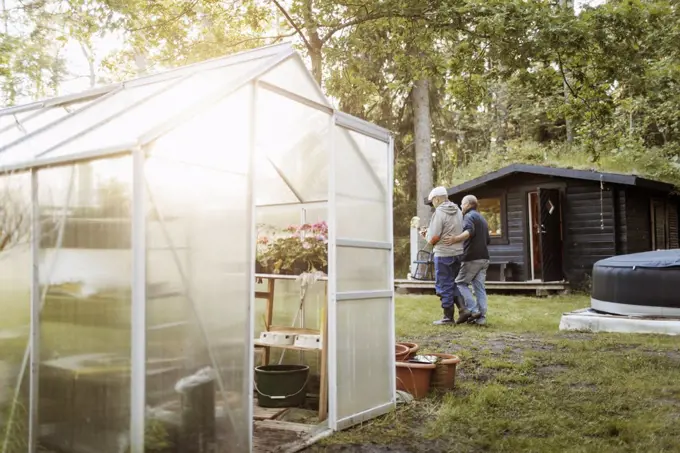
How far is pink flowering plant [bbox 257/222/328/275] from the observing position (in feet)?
16.6

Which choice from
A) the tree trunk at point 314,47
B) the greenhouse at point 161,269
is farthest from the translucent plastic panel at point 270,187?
the tree trunk at point 314,47

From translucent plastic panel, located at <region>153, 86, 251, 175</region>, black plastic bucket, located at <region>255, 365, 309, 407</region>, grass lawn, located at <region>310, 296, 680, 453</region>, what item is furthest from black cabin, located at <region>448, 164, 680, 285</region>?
translucent plastic panel, located at <region>153, 86, 251, 175</region>

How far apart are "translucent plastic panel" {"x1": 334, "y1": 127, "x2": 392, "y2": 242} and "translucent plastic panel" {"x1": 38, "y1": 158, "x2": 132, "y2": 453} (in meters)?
1.72

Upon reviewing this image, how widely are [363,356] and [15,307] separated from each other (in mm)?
2314

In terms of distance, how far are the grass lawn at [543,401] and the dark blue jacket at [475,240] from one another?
3.61 feet

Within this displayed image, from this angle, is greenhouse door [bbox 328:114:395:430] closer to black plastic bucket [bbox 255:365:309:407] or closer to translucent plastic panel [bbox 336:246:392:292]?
translucent plastic panel [bbox 336:246:392:292]

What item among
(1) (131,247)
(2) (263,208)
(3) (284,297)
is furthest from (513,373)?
(1) (131,247)

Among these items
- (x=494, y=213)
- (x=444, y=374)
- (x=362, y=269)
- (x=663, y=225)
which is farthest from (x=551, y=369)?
(x=663, y=225)

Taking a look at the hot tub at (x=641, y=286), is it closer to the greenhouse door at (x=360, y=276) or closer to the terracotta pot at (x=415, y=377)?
the terracotta pot at (x=415, y=377)

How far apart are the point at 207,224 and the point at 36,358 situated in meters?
1.15

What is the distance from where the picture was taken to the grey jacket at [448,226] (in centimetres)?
859

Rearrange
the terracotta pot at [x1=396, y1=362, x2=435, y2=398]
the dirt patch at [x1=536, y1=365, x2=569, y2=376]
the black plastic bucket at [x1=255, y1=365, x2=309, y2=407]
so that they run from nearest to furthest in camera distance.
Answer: the black plastic bucket at [x1=255, y1=365, x2=309, y2=407]
the terracotta pot at [x1=396, y1=362, x2=435, y2=398]
the dirt patch at [x1=536, y1=365, x2=569, y2=376]

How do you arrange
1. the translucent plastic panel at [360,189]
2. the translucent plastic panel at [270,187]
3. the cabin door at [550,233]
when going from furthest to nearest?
1. the cabin door at [550,233]
2. the translucent plastic panel at [270,187]
3. the translucent plastic panel at [360,189]

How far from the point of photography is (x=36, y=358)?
3.51 meters
